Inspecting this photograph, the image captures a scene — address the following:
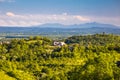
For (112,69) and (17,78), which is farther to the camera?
(17,78)

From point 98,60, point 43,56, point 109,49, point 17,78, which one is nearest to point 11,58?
point 43,56

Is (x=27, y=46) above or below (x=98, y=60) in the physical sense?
below

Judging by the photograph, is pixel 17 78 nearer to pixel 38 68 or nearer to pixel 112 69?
pixel 38 68

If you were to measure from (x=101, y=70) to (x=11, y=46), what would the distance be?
13185 centimetres

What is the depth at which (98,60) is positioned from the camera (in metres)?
46.1

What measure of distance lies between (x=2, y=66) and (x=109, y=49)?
52858 millimetres

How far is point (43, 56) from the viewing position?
135 metres

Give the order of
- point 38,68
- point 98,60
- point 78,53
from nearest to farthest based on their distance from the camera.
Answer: point 98,60, point 38,68, point 78,53

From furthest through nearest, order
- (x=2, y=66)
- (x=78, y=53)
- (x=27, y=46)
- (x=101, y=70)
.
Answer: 1. (x=27, y=46)
2. (x=78, y=53)
3. (x=2, y=66)
4. (x=101, y=70)

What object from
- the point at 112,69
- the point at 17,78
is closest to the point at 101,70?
the point at 112,69

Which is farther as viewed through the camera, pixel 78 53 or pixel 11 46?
pixel 11 46

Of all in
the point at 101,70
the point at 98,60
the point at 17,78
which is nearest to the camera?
the point at 101,70

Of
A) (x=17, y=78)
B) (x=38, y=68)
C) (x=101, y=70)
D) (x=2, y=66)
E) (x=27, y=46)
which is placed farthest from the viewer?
(x=27, y=46)

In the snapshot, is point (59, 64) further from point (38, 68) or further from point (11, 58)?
point (11, 58)
